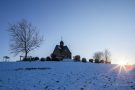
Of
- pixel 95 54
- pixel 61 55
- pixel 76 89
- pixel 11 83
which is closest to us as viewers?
pixel 76 89

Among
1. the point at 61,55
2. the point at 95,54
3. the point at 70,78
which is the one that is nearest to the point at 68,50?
the point at 61,55

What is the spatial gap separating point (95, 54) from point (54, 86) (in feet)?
376

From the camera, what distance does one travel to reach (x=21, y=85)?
69.3ft

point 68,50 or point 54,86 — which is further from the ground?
point 68,50

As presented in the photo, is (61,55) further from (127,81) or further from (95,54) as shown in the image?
(95,54)

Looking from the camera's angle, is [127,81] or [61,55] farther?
[61,55]

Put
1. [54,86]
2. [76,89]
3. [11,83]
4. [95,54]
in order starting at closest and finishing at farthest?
1. [76,89]
2. [54,86]
3. [11,83]
4. [95,54]

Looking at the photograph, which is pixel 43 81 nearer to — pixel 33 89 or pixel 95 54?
pixel 33 89

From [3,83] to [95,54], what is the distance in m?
114

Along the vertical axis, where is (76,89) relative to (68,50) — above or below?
below

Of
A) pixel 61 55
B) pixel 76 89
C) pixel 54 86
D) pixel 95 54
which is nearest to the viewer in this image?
pixel 76 89

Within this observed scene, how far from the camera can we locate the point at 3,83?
2220 centimetres

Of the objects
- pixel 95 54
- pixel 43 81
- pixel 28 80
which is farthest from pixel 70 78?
pixel 95 54

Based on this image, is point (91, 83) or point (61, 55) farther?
point (61, 55)
